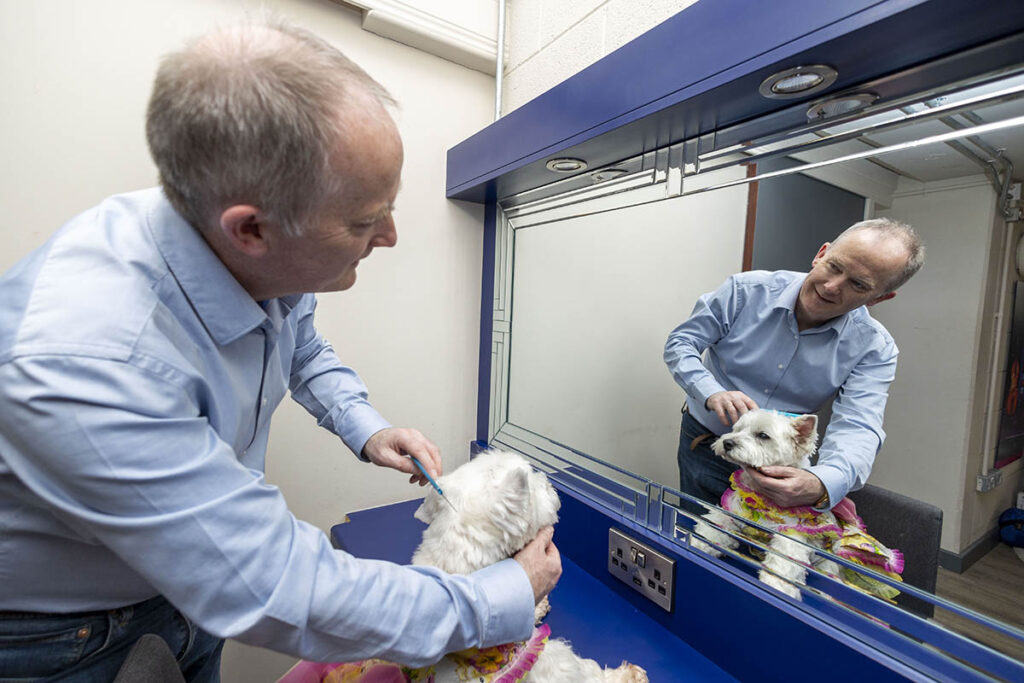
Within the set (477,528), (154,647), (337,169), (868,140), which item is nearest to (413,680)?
(477,528)

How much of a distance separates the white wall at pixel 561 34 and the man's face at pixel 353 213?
939mm

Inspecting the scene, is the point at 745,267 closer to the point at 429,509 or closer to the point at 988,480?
the point at 988,480

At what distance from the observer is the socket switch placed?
86cm

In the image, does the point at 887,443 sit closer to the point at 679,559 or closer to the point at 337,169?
the point at 679,559

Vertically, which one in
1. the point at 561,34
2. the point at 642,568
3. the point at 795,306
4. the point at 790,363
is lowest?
the point at 642,568

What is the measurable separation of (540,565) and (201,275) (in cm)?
56

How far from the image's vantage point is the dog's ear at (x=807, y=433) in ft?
2.62

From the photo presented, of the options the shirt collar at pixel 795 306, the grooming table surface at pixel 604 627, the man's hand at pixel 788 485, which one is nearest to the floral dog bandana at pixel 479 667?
the grooming table surface at pixel 604 627

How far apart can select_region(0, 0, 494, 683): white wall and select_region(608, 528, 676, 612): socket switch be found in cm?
75

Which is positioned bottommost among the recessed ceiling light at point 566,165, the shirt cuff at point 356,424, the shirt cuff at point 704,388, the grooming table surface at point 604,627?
the grooming table surface at point 604,627

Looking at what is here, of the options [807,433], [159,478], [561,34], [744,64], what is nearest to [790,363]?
[807,433]

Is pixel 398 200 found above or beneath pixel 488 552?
above

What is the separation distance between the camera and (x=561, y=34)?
1.33m

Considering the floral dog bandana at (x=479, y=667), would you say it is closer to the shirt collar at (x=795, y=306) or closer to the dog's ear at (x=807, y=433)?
the dog's ear at (x=807, y=433)
